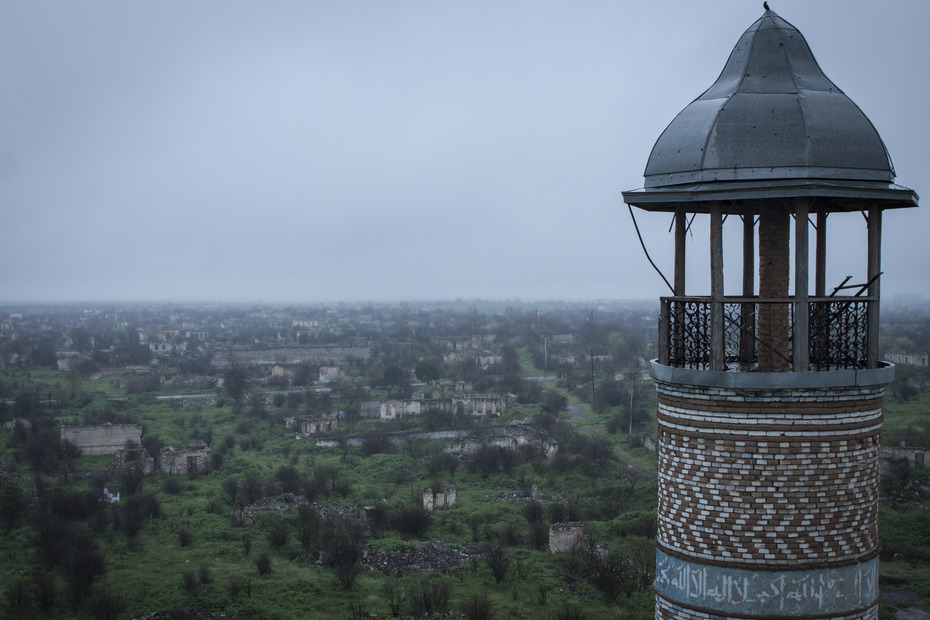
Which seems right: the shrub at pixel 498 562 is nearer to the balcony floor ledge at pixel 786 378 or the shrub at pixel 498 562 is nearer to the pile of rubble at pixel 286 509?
the pile of rubble at pixel 286 509

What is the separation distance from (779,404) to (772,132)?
1.47 meters

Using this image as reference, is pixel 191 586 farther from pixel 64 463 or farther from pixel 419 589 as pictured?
pixel 64 463

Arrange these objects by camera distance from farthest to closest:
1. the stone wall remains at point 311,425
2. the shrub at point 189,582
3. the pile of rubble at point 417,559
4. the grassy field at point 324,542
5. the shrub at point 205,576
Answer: the stone wall remains at point 311,425 → the pile of rubble at point 417,559 → the shrub at point 205,576 → the shrub at point 189,582 → the grassy field at point 324,542

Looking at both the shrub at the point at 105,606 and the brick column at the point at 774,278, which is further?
the shrub at the point at 105,606

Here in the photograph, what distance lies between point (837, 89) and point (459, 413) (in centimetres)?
3692

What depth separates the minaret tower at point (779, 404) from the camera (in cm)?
433

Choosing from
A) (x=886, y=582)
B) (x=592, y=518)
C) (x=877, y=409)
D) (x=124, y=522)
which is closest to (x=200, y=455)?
(x=124, y=522)

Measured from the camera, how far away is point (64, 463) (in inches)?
1181

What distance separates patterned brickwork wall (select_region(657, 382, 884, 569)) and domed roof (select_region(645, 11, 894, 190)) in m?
1.19

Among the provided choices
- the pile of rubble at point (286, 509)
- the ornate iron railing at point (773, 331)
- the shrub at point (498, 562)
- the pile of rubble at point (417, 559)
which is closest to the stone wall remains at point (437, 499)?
the pile of rubble at point (286, 509)

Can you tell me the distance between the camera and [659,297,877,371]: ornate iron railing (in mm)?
4551

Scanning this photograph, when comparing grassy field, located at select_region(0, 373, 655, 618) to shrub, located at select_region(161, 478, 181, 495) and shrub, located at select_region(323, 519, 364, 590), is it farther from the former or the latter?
shrub, located at select_region(323, 519, 364, 590)

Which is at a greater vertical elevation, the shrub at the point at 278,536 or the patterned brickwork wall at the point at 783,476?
the patterned brickwork wall at the point at 783,476

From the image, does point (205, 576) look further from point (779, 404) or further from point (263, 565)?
point (779, 404)
